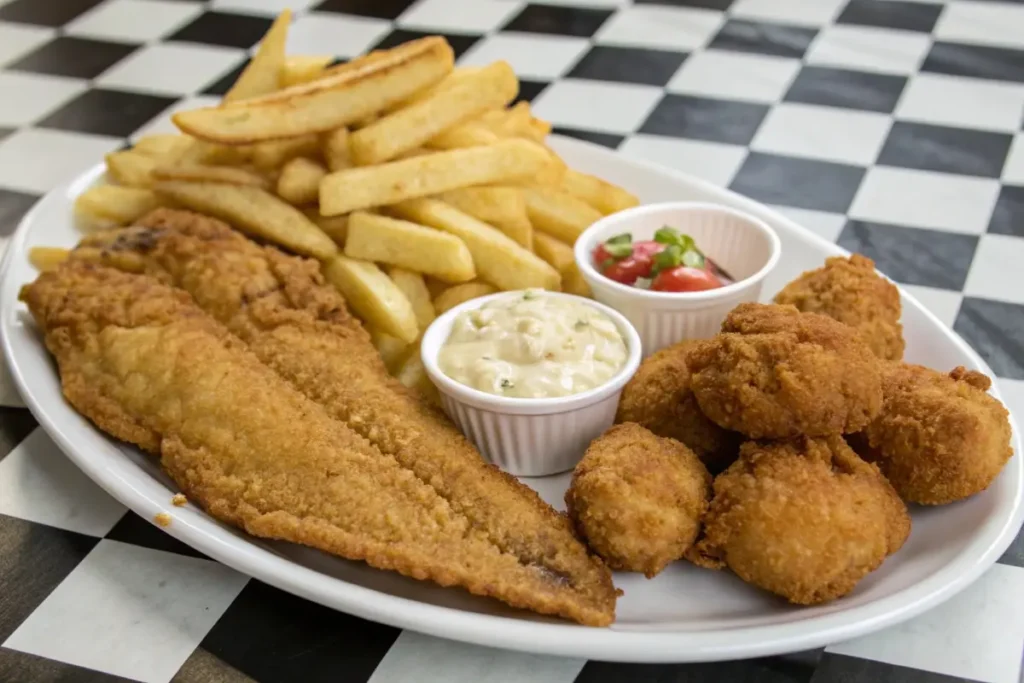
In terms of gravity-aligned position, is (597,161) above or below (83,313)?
below

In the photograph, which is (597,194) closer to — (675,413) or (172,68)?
(675,413)

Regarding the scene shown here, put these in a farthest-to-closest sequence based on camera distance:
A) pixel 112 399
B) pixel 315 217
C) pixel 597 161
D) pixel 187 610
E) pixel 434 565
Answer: pixel 597 161 → pixel 315 217 → pixel 112 399 → pixel 187 610 → pixel 434 565

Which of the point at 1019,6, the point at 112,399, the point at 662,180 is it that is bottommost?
the point at 1019,6

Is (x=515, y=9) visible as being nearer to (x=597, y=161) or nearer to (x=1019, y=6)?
(x=597, y=161)

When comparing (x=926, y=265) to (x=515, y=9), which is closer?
(x=926, y=265)

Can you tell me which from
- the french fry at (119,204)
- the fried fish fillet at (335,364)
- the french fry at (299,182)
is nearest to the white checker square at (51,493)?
the fried fish fillet at (335,364)

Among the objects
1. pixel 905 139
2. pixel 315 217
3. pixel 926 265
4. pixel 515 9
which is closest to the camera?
pixel 315 217

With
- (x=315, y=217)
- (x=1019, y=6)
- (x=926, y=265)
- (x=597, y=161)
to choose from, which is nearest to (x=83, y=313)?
(x=315, y=217)
